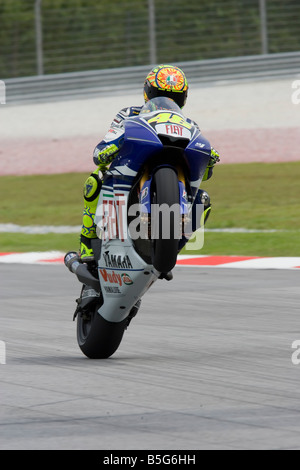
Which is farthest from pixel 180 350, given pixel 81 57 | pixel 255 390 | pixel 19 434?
pixel 81 57

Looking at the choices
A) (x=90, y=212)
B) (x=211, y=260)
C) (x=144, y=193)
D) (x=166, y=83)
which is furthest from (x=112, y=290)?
(x=211, y=260)

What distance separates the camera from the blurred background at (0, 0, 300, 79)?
2353 cm

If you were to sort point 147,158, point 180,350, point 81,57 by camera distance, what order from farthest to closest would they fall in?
1. point 81,57
2. point 180,350
3. point 147,158

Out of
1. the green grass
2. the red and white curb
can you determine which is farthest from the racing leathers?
the green grass

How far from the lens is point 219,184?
19.7m

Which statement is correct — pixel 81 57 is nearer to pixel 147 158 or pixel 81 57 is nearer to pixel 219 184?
pixel 219 184

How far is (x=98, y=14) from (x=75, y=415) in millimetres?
21372

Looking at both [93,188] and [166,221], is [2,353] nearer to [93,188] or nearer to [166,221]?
[93,188]

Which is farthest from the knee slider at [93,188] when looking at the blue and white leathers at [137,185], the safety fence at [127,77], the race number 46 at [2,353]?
the safety fence at [127,77]

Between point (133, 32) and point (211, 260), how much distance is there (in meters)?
13.6

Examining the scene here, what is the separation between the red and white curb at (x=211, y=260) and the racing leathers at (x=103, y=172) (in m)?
5.40

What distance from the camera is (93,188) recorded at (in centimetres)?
600

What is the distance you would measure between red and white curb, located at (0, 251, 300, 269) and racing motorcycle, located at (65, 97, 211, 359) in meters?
5.58

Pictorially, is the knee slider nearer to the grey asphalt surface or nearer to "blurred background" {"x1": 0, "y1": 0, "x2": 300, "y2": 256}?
the grey asphalt surface
